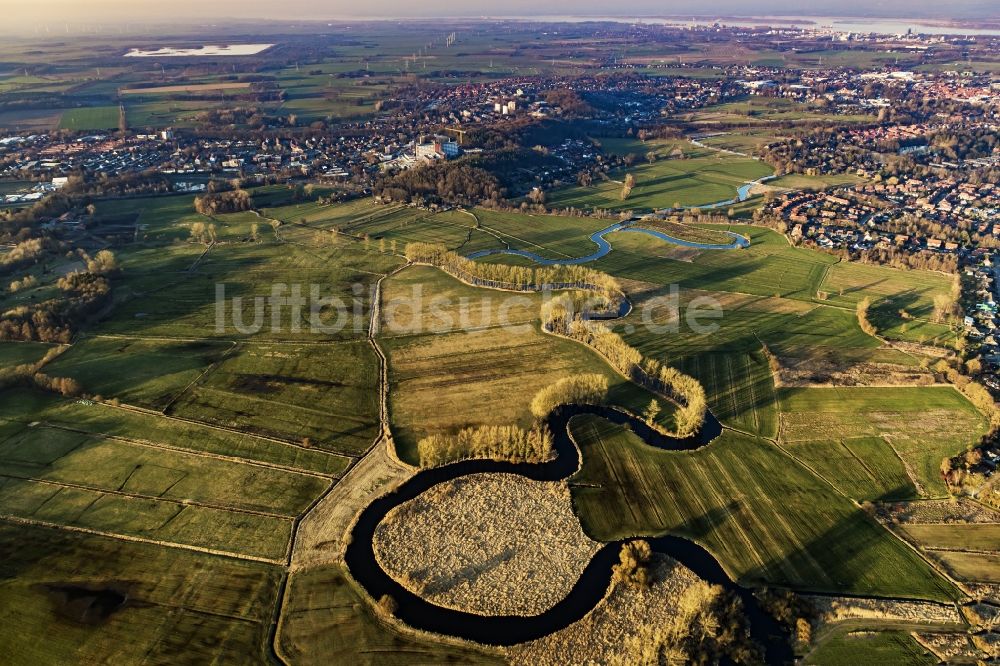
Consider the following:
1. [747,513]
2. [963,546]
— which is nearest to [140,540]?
[747,513]

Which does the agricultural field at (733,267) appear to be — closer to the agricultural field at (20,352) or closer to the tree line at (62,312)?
the tree line at (62,312)

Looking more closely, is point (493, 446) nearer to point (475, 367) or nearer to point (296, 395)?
point (475, 367)

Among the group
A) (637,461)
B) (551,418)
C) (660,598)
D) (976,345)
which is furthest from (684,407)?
(976,345)

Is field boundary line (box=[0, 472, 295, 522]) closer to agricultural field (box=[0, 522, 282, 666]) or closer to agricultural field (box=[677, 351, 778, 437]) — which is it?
agricultural field (box=[0, 522, 282, 666])

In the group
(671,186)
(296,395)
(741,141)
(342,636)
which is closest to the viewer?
(342,636)

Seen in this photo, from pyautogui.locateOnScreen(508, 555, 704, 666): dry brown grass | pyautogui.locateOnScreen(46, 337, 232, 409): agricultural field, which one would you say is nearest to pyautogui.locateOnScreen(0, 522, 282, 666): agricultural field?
pyautogui.locateOnScreen(508, 555, 704, 666): dry brown grass
